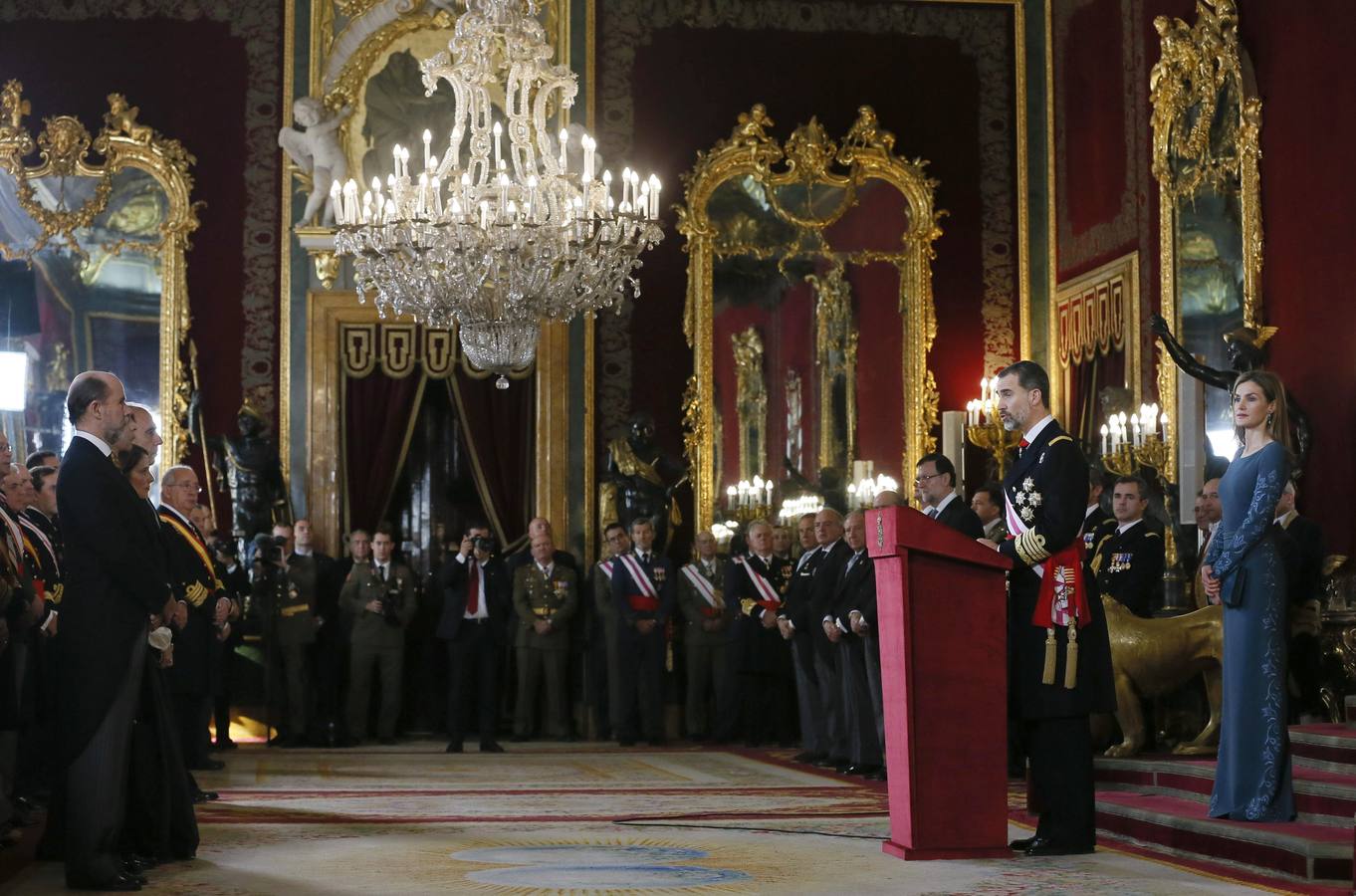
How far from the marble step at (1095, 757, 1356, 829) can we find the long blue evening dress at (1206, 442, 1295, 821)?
18 centimetres

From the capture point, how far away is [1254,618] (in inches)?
238

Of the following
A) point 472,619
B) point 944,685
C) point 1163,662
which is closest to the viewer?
point 944,685

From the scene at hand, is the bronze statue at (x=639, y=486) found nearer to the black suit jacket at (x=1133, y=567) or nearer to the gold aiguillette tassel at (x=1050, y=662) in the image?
the black suit jacket at (x=1133, y=567)

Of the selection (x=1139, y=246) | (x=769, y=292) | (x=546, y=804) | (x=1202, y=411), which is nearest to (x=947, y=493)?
(x=546, y=804)

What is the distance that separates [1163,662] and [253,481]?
→ 6.42 m

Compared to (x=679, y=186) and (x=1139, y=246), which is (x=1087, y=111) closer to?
(x=1139, y=246)

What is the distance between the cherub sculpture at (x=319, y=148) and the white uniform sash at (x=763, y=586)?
368cm

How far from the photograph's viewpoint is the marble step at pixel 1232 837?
209 inches

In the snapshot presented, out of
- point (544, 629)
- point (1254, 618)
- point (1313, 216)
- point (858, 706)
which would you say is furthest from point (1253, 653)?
point (544, 629)

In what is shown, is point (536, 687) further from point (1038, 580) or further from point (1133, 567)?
point (1038, 580)

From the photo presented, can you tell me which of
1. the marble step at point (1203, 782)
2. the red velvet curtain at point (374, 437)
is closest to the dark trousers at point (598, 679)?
the red velvet curtain at point (374, 437)

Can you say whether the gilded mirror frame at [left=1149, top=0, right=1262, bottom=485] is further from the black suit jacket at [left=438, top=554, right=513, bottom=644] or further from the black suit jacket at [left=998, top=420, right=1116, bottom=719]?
the black suit jacket at [left=998, top=420, right=1116, bottom=719]

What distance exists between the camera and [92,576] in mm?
5270

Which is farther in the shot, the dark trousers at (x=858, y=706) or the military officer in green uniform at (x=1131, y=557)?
the dark trousers at (x=858, y=706)
